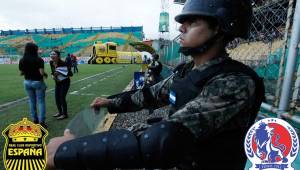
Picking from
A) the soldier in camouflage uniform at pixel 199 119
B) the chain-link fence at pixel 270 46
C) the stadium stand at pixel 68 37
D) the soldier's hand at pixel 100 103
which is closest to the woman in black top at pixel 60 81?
the chain-link fence at pixel 270 46

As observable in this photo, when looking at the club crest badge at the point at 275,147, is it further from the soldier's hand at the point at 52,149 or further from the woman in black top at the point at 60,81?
the woman in black top at the point at 60,81

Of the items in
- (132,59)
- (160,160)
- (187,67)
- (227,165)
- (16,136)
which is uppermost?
(187,67)

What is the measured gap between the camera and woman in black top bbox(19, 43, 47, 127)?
20.2 feet

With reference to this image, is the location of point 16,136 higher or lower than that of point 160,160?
higher

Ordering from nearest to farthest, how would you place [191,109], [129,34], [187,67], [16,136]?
[16,136]
[191,109]
[187,67]
[129,34]

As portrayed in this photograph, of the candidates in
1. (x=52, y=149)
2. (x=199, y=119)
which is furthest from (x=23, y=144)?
(x=199, y=119)

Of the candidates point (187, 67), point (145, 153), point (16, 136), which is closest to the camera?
point (16, 136)

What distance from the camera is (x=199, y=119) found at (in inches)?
48.4

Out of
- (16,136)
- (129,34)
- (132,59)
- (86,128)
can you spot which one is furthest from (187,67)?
(129,34)

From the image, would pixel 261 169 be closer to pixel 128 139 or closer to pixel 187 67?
pixel 187 67

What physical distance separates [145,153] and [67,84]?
6.68 metres

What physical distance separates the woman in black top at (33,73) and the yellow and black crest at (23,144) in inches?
214

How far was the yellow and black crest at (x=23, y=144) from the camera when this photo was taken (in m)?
0.99

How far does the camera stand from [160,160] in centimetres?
113
